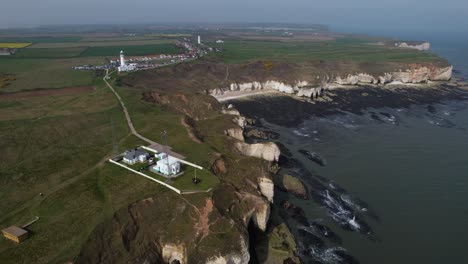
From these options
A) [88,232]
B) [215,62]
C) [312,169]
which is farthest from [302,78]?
[88,232]

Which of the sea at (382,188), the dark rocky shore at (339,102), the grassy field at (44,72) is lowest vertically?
the sea at (382,188)

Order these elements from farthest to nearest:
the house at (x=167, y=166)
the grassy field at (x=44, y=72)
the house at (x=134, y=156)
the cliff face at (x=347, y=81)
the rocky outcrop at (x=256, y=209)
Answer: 1. the cliff face at (x=347, y=81)
2. the grassy field at (x=44, y=72)
3. the house at (x=134, y=156)
4. the house at (x=167, y=166)
5. the rocky outcrop at (x=256, y=209)

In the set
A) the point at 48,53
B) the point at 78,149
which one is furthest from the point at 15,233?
the point at 48,53

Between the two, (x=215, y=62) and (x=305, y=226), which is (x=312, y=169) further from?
(x=215, y=62)

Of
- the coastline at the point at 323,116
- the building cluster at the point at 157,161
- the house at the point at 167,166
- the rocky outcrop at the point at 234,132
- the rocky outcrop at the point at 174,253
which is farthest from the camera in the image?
the rocky outcrop at the point at 234,132

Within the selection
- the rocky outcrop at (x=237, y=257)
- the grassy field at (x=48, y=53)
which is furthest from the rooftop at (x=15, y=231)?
the grassy field at (x=48, y=53)

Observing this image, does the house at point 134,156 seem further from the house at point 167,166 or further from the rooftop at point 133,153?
the house at point 167,166
